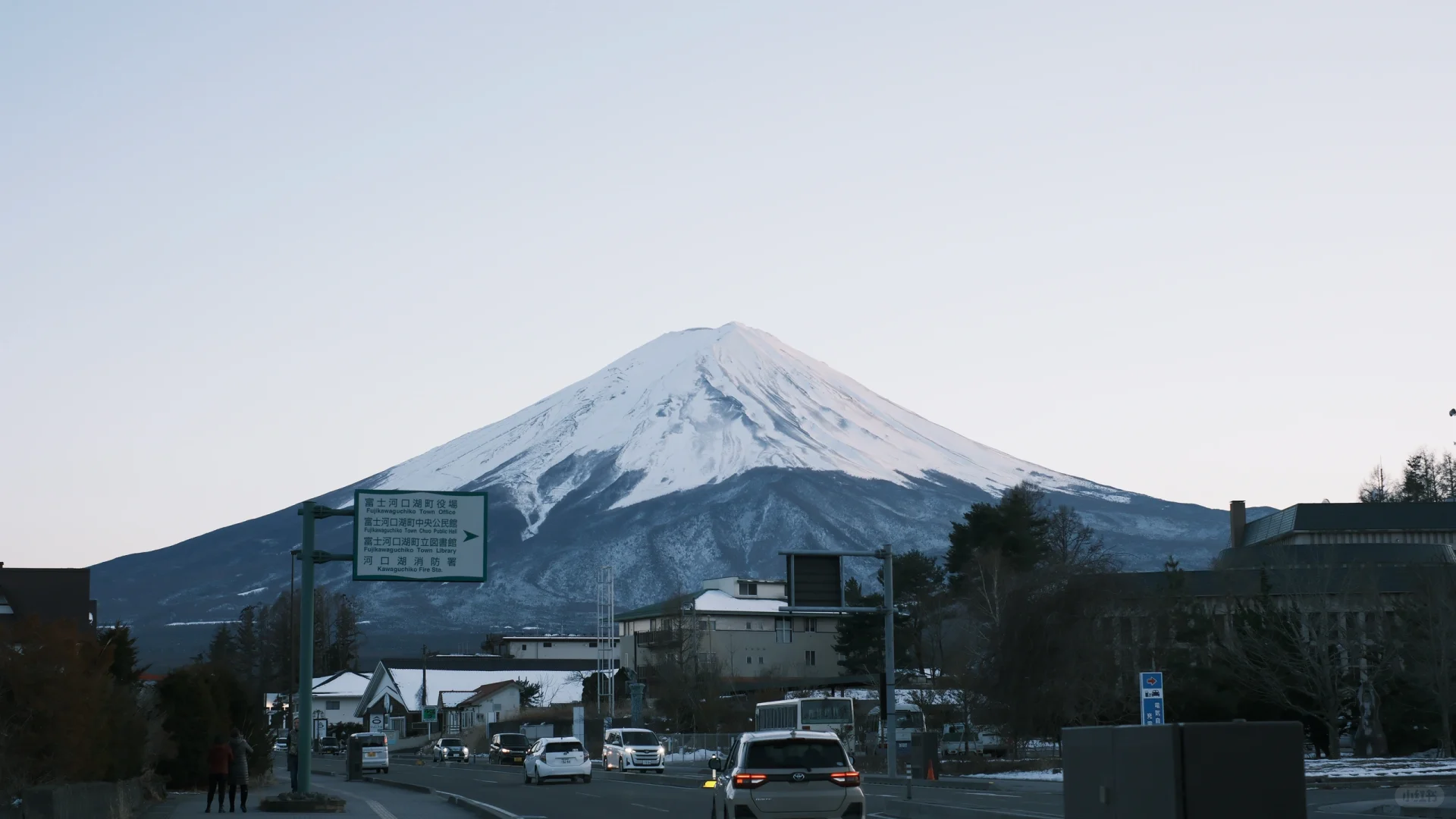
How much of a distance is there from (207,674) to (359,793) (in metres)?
5.44

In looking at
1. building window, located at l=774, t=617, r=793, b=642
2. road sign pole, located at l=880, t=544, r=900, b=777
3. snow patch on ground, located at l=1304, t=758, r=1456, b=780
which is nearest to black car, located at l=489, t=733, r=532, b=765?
road sign pole, located at l=880, t=544, r=900, b=777

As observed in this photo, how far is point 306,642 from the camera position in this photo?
32094 mm

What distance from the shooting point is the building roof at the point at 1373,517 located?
93438mm

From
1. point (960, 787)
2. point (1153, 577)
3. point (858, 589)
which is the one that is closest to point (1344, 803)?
point (960, 787)

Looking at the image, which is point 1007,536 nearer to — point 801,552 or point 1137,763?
point 801,552

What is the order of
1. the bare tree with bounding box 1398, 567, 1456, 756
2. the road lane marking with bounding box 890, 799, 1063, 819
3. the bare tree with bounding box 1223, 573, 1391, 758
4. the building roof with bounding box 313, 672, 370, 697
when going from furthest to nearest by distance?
the building roof with bounding box 313, 672, 370, 697
the bare tree with bounding box 1223, 573, 1391, 758
the bare tree with bounding box 1398, 567, 1456, 756
the road lane marking with bounding box 890, 799, 1063, 819

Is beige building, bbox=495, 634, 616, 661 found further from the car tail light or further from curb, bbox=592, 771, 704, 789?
the car tail light

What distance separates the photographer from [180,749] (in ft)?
132

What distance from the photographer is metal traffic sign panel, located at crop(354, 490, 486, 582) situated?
32938 mm

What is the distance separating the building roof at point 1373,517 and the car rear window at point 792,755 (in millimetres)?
77277

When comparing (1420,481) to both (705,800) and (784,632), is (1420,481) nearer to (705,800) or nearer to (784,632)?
Result: (784,632)

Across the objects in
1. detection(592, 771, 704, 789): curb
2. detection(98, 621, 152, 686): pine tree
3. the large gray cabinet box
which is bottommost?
detection(592, 771, 704, 789): curb

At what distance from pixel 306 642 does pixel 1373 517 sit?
77922 millimetres

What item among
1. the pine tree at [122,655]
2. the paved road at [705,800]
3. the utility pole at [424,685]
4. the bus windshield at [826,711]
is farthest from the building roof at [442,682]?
the pine tree at [122,655]
